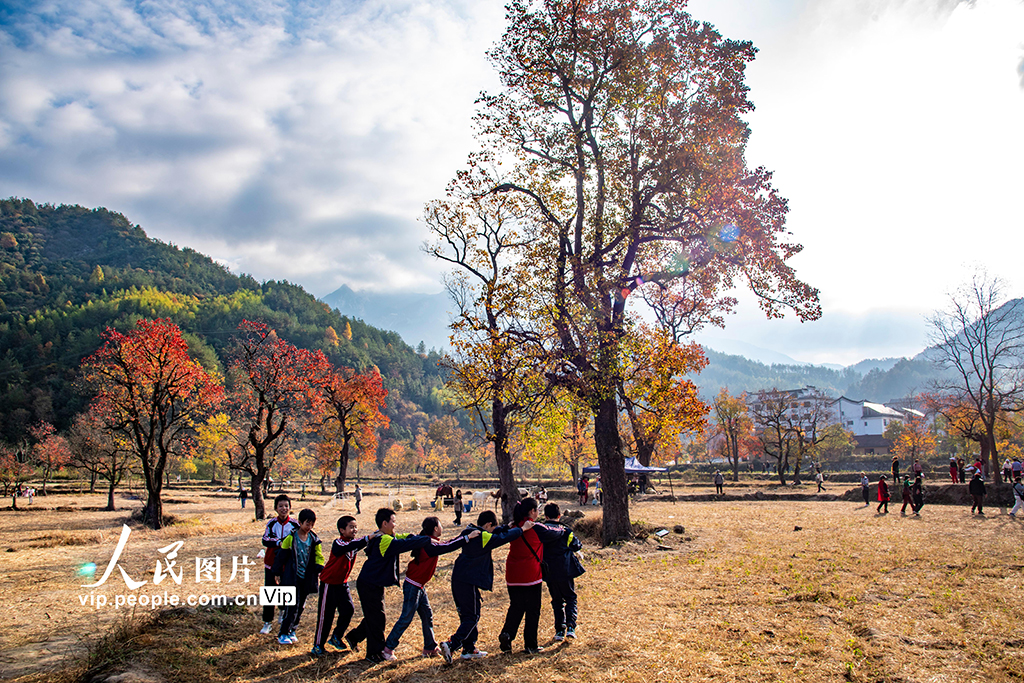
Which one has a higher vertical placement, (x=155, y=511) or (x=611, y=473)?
(x=611, y=473)

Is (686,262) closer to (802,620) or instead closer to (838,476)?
(802,620)

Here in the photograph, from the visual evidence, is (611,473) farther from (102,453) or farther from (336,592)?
(102,453)

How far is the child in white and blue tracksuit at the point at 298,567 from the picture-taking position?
750 centimetres

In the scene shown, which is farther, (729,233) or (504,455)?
Result: (504,455)

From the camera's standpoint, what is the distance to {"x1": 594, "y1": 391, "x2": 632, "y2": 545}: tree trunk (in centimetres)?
1580

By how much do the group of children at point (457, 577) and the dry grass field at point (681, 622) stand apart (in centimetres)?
26

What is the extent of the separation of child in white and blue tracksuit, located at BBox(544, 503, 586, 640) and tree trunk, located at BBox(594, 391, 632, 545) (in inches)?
338

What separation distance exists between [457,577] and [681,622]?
371 centimetres

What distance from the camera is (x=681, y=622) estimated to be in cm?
786

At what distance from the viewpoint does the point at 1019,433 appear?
1855 inches

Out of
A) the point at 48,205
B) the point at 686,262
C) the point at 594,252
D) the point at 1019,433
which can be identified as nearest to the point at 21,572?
the point at 594,252

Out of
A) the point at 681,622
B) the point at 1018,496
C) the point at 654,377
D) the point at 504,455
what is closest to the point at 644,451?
the point at 504,455

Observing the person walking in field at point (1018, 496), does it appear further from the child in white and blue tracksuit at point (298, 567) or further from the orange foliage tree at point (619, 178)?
the child in white and blue tracksuit at point (298, 567)

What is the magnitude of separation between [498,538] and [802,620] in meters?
4.90
